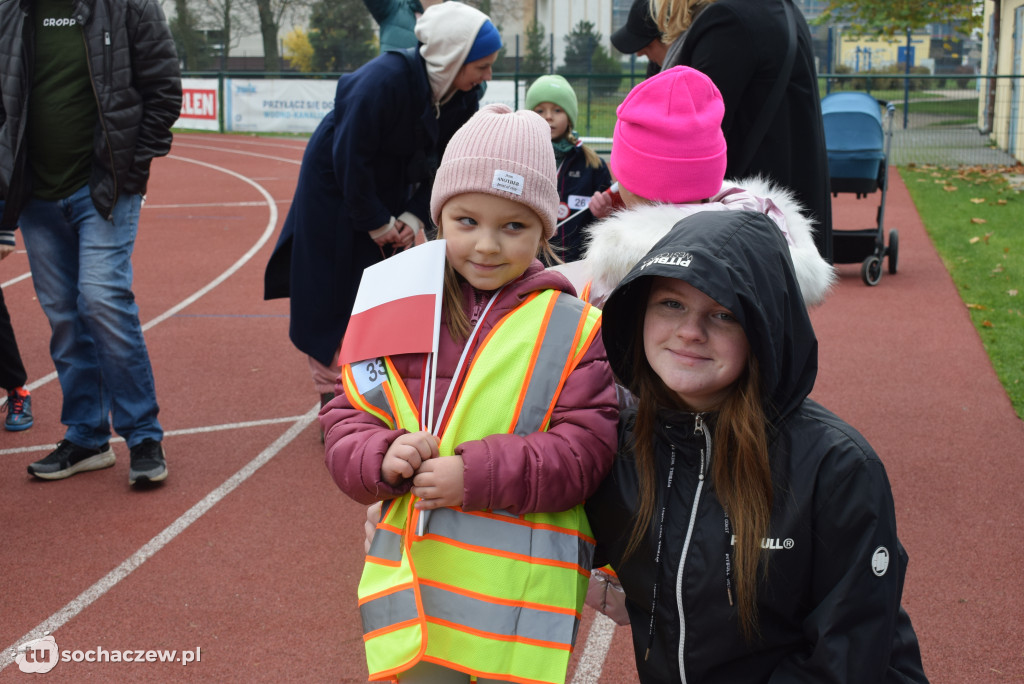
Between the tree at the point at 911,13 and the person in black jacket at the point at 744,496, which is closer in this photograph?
the person in black jacket at the point at 744,496

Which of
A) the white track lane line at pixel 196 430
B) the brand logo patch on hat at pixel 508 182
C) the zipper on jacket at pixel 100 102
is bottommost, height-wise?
the white track lane line at pixel 196 430

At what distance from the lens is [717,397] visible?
2117 millimetres

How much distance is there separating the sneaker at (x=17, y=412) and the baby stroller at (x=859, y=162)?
Answer: 7025 mm

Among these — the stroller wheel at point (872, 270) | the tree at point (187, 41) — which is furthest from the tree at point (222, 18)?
the stroller wheel at point (872, 270)

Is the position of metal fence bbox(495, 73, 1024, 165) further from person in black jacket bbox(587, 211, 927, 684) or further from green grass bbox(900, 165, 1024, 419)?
person in black jacket bbox(587, 211, 927, 684)

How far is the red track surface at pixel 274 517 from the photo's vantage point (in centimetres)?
349

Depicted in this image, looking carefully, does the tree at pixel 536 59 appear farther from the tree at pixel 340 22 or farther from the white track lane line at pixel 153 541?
the white track lane line at pixel 153 541

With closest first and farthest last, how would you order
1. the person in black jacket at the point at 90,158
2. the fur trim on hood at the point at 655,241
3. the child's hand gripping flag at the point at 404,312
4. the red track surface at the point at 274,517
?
1. the child's hand gripping flag at the point at 404,312
2. the fur trim on hood at the point at 655,241
3. the red track surface at the point at 274,517
4. the person in black jacket at the point at 90,158

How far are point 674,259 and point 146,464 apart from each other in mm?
3648

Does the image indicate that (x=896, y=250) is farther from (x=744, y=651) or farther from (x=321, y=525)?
(x=744, y=651)

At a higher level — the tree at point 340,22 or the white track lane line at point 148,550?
the tree at point 340,22

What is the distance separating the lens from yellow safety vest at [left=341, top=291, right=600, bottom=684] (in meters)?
2.04

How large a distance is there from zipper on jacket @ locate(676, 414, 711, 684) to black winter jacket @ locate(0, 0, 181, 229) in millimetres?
3329

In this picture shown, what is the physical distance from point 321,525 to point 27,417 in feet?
7.71
